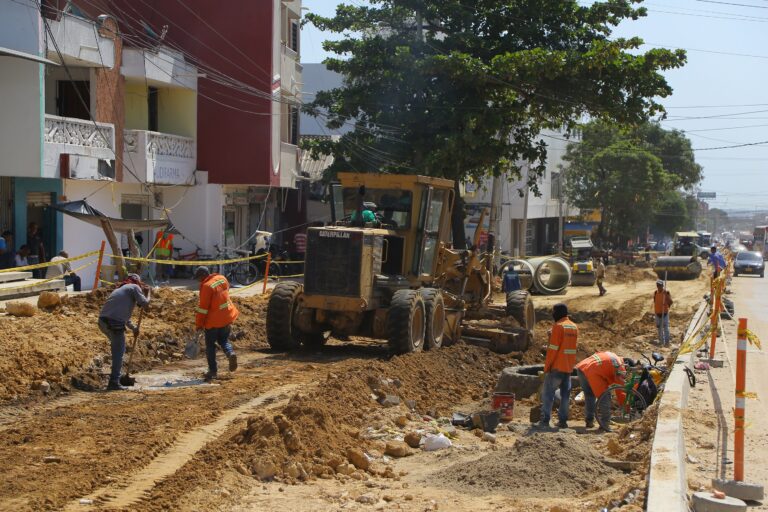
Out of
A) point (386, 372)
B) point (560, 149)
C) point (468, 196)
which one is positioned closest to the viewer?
point (386, 372)

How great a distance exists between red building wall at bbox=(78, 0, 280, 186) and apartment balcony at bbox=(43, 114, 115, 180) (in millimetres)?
6285

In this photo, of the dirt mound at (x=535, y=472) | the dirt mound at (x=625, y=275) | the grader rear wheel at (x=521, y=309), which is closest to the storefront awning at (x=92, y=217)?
the grader rear wheel at (x=521, y=309)

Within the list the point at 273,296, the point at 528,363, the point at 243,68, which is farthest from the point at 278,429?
the point at 243,68

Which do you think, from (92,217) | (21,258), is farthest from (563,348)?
(21,258)

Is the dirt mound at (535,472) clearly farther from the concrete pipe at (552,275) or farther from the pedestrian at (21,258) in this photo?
the concrete pipe at (552,275)

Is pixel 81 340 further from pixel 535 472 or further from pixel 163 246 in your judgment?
pixel 163 246

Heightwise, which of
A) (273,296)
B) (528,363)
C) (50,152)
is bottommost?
(528,363)

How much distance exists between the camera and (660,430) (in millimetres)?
9844

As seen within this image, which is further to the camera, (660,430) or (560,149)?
(560,149)

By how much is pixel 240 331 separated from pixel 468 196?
107ft

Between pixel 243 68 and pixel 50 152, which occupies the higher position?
pixel 243 68

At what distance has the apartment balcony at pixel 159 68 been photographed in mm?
27062

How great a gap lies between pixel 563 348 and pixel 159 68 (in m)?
19.6

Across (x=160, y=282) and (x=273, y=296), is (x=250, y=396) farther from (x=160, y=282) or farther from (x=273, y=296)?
(x=160, y=282)
